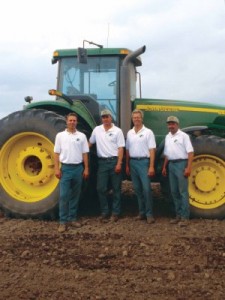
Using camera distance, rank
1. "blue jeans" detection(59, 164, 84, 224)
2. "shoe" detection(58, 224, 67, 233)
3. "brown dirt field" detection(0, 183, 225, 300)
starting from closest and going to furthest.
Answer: "brown dirt field" detection(0, 183, 225, 300)
"shoe" detection(58, 224, 67, 233)
"blue jeans" detection(59, 164, 84, 224)

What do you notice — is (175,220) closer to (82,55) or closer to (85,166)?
(85,166)

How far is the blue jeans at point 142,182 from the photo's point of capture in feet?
20.3

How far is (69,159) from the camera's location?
19.8ft

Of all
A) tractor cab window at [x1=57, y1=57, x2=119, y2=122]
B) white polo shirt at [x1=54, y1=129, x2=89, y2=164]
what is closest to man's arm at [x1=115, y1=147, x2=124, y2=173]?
white polo shirt at [x1=54, y1=129, x2=89, y2=164]

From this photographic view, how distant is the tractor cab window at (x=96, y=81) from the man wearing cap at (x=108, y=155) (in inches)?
24.7

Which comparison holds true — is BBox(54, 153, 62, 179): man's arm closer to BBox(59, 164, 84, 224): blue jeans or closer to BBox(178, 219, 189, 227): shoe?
BBox(59, 164, 84, 224): blue jeans

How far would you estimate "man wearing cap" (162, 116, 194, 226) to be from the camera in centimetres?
612

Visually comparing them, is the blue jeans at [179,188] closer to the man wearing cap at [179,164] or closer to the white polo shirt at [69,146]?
the man wearing cap at [179,164]

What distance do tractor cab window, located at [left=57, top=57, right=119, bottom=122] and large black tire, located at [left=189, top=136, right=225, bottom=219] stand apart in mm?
1306

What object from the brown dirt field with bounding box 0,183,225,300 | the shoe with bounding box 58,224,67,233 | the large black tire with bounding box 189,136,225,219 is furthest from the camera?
the large black tire with bounding box 189,136,225,219

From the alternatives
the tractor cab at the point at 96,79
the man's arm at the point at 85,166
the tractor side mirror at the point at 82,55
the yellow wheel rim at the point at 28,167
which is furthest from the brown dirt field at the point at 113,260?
the tractor side mirror at the point at 82,55

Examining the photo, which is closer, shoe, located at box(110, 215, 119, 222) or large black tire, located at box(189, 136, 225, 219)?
shoe, located at box(110, 215, 119, 222)

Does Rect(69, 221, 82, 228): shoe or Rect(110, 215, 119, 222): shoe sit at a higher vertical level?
Rect(110, 215, 119, 222): shoe

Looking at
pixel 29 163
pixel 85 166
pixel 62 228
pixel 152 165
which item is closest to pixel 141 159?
pixel 152 165
